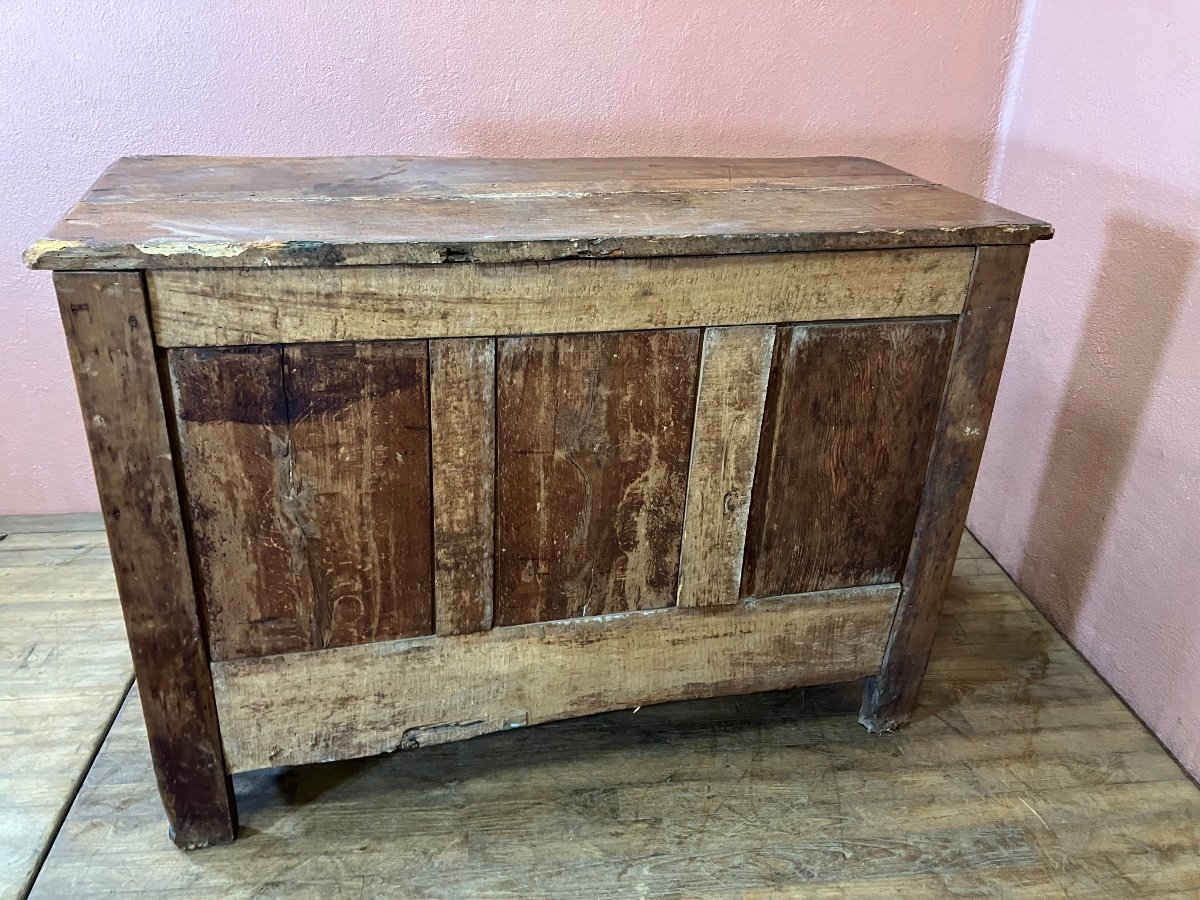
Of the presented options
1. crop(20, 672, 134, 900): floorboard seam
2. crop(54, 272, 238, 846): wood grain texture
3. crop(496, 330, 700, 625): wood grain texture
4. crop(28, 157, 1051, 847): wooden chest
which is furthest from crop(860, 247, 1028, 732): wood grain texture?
crop(20, 672, 134, 900): floorboard seam

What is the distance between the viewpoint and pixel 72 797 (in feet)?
5.20

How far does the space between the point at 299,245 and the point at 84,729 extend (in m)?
1.04

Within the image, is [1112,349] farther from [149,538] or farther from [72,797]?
[72,797]

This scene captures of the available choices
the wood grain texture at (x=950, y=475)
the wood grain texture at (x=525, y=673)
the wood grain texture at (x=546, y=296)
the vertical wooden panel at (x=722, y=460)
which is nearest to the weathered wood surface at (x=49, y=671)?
the wood grain texture at (x=525, y=673)

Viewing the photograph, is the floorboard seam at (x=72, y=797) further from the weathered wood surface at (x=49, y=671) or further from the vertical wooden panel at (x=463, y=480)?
the vertical wooden panel at (x=463, y=480)

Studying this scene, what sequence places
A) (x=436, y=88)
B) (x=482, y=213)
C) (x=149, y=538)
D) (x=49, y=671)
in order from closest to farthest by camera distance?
(x=149, y=538) → (x=482, y=213) → (x=49, y=671) → (x=436, y=88)

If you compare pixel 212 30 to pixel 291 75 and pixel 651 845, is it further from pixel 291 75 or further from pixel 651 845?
pixel 651 845

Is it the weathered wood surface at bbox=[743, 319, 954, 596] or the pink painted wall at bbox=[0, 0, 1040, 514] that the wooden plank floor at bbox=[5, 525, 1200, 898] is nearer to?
the weathered wood surface at bbox=[743, 319, 954, 596]

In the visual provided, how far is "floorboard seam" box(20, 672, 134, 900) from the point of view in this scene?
1.44m

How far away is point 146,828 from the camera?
5.04 feet

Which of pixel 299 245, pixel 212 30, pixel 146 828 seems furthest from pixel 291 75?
pixel 146 828

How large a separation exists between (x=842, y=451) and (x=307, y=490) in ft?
2.61

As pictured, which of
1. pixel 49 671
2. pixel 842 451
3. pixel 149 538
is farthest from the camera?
pixel 49 671

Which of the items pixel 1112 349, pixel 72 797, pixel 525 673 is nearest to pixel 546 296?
pixel 525 673
